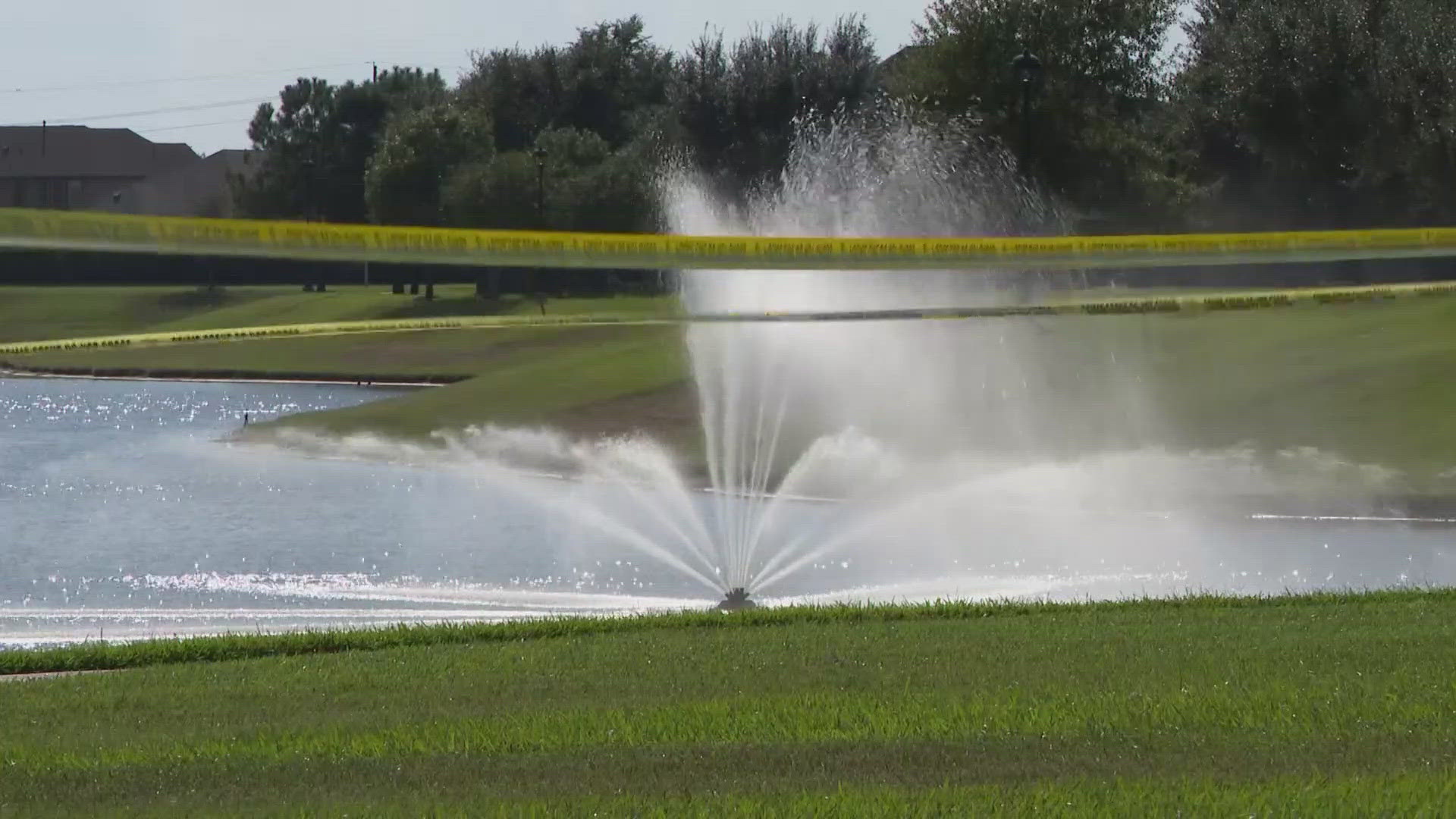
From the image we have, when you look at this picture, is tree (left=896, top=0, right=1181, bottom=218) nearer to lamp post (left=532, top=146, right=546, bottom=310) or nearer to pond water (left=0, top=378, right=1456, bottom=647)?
lamp post (left=532, top=146, right=546, bottom=310)

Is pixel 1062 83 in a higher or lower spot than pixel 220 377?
higher

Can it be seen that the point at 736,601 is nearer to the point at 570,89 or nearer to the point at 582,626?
the point at 582,626

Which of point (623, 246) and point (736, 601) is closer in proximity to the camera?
point (736, 601)

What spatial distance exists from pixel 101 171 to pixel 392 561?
285 ft

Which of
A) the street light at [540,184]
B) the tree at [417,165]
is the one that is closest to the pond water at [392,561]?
the street light at [540,184]

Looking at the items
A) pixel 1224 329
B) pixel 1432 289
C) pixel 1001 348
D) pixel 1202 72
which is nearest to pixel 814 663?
pixel 1001 348

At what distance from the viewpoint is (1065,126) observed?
219 feet

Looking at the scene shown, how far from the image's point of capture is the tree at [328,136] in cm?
7944

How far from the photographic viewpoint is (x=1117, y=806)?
7664 millimetres

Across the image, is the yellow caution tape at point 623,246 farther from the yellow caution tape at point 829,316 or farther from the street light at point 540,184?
the street light at point 540,184

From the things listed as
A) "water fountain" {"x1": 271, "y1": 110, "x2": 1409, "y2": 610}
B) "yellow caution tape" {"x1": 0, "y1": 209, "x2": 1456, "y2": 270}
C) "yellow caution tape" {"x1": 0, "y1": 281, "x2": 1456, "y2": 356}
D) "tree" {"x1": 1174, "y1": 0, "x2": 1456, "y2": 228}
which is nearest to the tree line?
"tree" {"x1": 1174, "y1": 0, "x2": 1456, "y2": 228}

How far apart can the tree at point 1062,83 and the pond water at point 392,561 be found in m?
37.9

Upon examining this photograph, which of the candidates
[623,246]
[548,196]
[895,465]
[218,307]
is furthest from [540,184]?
[623,246]

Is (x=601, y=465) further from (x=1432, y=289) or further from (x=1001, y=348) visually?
(x=1432, y=289)
